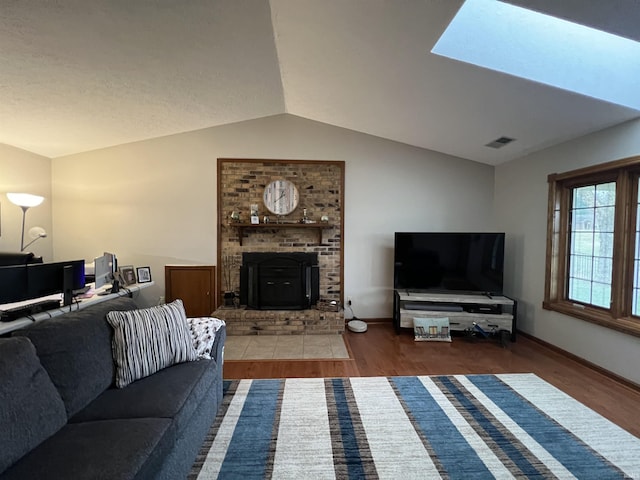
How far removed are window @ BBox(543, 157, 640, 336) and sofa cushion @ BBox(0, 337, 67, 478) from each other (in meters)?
4.13

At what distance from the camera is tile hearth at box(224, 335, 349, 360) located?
320 cm

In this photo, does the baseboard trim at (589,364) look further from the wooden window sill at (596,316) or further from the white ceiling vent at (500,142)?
the white ceiling vent at (500,142)

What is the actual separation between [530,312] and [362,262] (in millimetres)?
2257

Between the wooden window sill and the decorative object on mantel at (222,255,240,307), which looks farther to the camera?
the decorative object on mantel at (222,255,240,307)

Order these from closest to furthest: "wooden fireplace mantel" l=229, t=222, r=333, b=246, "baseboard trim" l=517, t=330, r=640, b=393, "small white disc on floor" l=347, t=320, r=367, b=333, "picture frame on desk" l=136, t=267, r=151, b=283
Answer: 1. "baseboard trim" l=517, t=330, r=640, b=393
2. "picture frame on desk" l=136, t=267, r=151, b=283
3. "small white disc on floor" l=347, t=320, r=367, b=333
4. "wooden fireplace mantel" l=229, t=222, r=333, b=246

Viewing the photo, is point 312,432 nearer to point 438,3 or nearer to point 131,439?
point 131,439

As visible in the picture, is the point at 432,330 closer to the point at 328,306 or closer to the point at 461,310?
the point at 461,310

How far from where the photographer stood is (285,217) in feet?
14.2

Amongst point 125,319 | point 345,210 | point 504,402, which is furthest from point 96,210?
point 504,402

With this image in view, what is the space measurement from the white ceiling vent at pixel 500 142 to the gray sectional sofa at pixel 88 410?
393cm

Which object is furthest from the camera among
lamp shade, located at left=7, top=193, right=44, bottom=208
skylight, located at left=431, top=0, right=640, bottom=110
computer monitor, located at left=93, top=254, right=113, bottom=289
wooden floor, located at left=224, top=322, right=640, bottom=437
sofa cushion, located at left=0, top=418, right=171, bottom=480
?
lamp shade, located at left=7, top=193, right=44, bottom=208

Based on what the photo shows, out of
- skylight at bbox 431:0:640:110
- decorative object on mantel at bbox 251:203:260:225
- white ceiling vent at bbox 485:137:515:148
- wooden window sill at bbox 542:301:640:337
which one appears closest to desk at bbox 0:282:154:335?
decorative object on mantel at bbox 251:203:260:225

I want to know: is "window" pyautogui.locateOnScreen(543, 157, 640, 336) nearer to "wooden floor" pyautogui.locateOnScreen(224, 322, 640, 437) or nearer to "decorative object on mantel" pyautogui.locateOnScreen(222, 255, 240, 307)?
"wooden floor" pyautogui.locateOnScreen(224, 322, 640, 437)

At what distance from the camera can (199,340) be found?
2207mm
